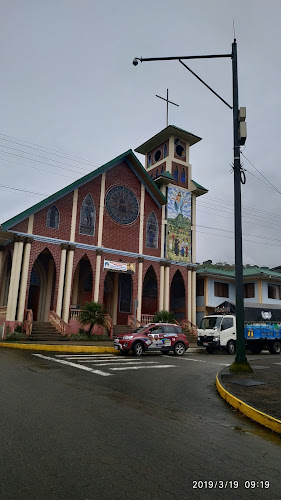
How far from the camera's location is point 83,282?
28344 mm

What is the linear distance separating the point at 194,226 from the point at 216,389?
2366 cm

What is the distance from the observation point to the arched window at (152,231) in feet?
95.7

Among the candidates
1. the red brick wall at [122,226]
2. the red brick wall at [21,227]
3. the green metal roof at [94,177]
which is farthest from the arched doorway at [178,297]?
the red brick wall at [21,227]

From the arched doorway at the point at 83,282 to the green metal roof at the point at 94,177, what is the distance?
577 centimetres

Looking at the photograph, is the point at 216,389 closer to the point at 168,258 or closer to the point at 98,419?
the point at 98,419

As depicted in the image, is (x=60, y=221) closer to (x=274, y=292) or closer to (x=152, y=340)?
(x=152, y=340)

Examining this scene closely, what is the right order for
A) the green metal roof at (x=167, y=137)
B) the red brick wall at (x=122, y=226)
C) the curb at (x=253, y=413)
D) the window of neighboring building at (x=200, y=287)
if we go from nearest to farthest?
the curb at (x=253, y=413)
the red brick wall at (x=122, y=226)
the green metal roof at (x=167, y=137)
the window of neighboring building at (x=200, y=287)

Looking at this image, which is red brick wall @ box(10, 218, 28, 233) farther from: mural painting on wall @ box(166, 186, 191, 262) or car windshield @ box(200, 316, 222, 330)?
car windshield @ box(200, 316, 222, 330)

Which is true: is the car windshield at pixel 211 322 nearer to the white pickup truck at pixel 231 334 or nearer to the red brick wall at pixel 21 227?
the white pickup truck at pixel 231 334

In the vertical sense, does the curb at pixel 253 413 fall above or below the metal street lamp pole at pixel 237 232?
below

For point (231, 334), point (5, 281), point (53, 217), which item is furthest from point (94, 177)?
point (231, 334)

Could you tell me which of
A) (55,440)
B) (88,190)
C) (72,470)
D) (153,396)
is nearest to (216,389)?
(153,396)

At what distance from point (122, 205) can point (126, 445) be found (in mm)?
24570

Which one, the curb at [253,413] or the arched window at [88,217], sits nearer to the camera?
the curb at [253,413]
